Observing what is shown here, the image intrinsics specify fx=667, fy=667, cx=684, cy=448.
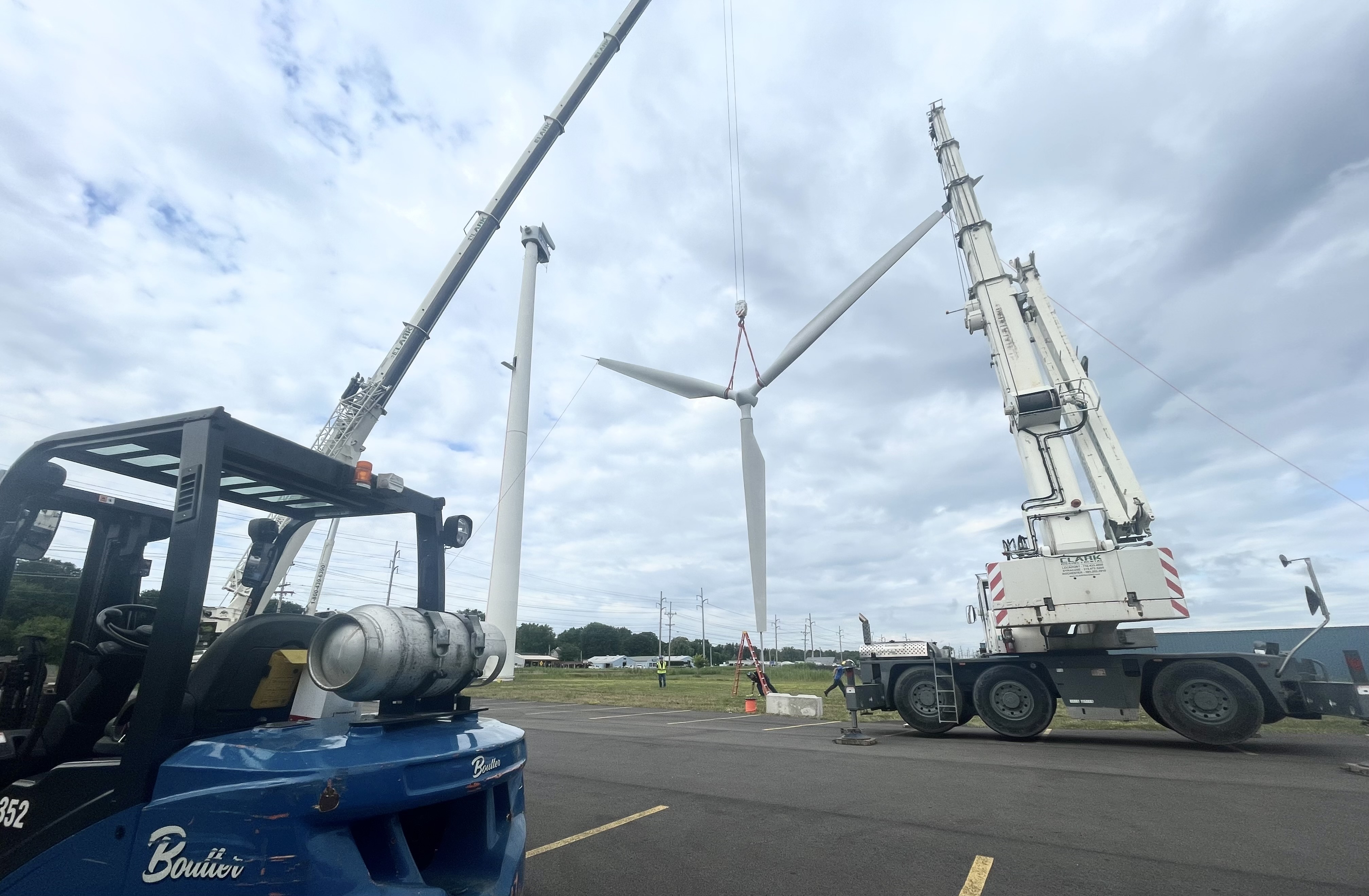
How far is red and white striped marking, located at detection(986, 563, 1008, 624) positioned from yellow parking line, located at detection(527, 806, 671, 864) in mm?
8342

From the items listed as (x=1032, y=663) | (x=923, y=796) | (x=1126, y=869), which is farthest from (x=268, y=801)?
(x=1032, y=663)

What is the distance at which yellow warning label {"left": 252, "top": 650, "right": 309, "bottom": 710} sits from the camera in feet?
9.86

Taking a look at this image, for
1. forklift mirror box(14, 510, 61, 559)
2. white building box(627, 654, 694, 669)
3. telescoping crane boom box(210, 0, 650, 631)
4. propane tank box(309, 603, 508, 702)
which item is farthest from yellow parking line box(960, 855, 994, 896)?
white building box(627, 654, 694, 669)

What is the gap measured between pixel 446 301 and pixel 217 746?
109ft

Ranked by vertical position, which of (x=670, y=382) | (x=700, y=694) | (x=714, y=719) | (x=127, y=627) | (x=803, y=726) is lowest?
(x=803, y=726)

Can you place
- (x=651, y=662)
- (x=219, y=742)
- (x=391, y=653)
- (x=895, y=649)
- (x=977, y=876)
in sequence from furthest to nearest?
(x=651, y=662) < (x=895, y=649) < (x=977, y=876) < (x=391, y=653) < (x=219, y=742)

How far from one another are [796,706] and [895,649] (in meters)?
5.45

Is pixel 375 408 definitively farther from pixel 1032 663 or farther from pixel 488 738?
pixel 488 738

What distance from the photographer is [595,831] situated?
18.2 feet

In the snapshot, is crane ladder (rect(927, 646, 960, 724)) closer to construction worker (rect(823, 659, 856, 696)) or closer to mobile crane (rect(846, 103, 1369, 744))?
mobile crane (rect(846, 103, 1369, 744))

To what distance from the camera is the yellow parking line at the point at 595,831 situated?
197 inches

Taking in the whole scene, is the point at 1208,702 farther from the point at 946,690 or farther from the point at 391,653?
the point at 391,653

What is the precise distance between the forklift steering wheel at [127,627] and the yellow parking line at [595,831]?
305 cm

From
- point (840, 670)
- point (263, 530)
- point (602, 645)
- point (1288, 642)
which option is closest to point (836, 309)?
point (840, 670)
